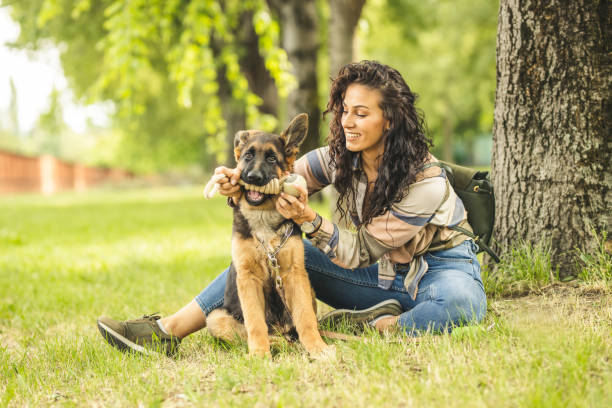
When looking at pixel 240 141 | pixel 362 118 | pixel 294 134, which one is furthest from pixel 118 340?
pixel 362 118

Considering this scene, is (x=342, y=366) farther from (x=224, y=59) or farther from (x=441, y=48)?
(x=441, y=48)

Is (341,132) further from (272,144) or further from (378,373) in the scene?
(378,373)

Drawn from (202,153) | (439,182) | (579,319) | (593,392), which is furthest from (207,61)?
(202,153)

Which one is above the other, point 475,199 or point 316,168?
point 316,168

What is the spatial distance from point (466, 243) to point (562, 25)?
1.72 metres

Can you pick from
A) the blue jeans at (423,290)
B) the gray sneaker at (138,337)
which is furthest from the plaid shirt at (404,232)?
the gray sneaker at (138,337)

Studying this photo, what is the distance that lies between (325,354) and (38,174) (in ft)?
111

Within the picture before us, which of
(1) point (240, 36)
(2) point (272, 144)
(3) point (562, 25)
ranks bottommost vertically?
(2) point (272, 144)

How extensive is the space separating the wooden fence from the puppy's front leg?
29.5 m

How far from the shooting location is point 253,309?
3350mm

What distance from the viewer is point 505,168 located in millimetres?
→ 4195

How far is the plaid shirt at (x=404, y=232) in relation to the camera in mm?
3463

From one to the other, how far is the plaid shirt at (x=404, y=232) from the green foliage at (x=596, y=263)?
3.16ft

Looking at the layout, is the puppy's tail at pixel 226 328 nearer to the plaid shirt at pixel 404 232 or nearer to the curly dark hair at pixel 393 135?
the plaid shirt at pixel 404 232
